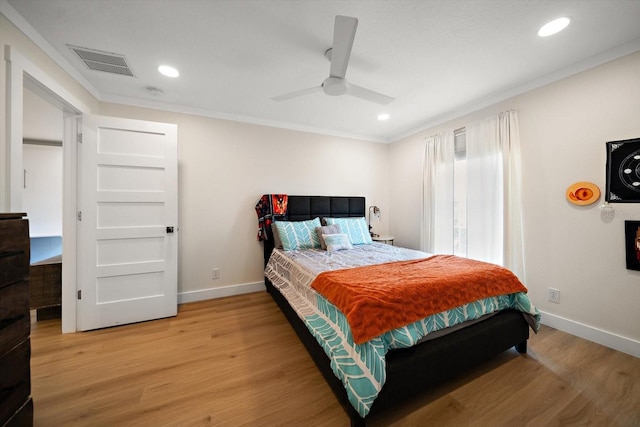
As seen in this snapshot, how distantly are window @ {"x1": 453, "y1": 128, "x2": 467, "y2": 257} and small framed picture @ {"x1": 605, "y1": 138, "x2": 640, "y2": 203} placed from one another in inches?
48.8

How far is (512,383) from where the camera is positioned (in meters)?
1.57

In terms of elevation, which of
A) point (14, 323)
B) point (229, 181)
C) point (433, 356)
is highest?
point (229, 181)

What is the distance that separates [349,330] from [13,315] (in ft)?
5.57

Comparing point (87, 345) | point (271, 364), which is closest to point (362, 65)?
point (271, 364)

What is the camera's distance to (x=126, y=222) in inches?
95.5

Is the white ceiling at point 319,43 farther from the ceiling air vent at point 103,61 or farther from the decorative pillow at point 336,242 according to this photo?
the decorative pillow at point 336,242

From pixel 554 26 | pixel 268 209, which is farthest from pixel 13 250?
pixel 554 26

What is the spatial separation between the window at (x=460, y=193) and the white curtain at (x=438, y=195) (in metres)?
0.05

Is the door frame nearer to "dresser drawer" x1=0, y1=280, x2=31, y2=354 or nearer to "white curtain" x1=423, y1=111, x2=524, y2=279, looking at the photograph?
"dresser drawer" x1=0, y1=280, x2=31, y2=354

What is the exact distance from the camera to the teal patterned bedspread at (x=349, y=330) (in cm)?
120

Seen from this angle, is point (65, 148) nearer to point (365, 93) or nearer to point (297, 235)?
point (297, 235)

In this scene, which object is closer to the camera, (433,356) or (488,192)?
(433,356)

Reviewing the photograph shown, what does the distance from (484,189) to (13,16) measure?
436 centimetres

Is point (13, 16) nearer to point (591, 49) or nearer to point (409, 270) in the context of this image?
point (409, 270)
